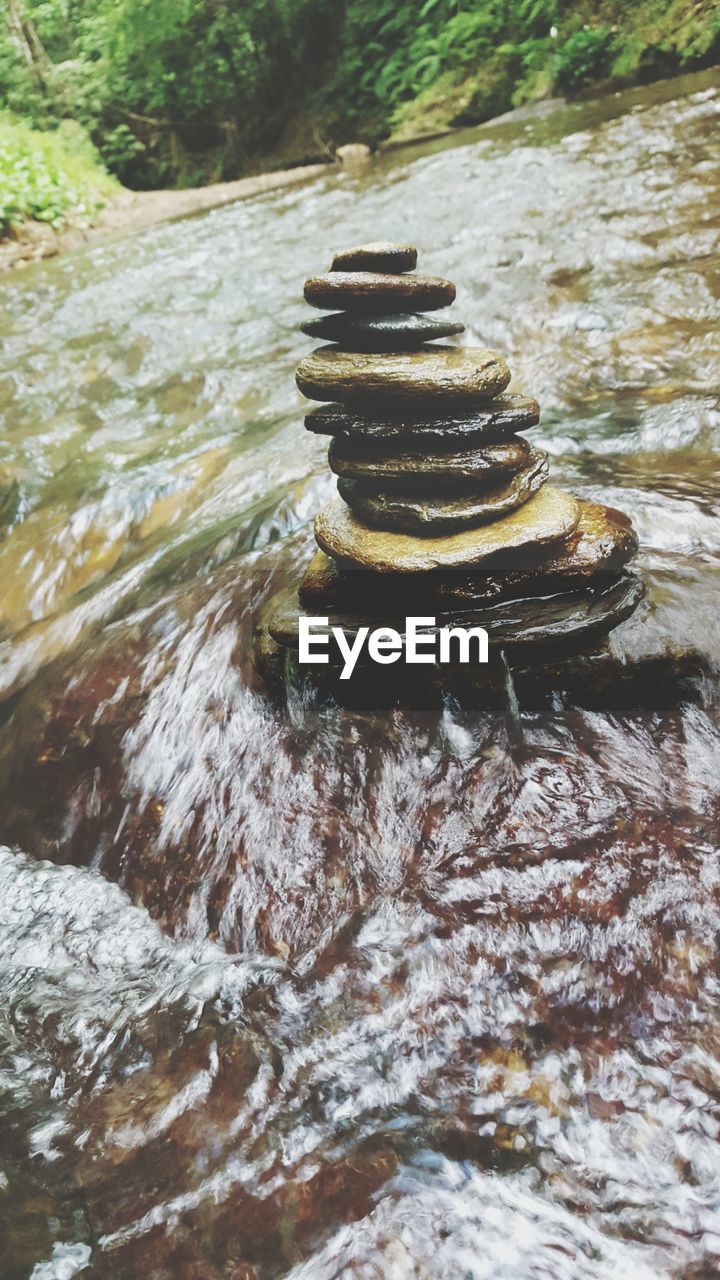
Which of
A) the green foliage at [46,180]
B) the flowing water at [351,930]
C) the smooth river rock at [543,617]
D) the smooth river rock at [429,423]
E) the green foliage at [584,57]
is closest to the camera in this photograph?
the flowing water at [351,930]

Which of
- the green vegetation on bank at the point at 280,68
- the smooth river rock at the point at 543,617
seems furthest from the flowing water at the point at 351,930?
the green vegetation on bank at the point at 280,68

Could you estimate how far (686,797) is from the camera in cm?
260

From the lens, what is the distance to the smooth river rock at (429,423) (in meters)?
3.00

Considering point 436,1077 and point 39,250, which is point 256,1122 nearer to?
point 436,1077

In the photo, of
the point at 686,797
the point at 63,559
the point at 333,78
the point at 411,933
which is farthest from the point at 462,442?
the point at 333,78

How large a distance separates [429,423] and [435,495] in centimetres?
28

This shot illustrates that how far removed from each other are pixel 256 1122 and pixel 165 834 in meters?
1.24

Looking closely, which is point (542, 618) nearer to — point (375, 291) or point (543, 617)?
point (543, 617)

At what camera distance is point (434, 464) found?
302 centimetres

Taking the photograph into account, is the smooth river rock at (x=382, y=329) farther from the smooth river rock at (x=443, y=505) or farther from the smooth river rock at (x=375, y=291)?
the smooth river rock at (x=443, y=505)

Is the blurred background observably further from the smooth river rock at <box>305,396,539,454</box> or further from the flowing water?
the smooth river rock at <box>305,396,539,454</box>

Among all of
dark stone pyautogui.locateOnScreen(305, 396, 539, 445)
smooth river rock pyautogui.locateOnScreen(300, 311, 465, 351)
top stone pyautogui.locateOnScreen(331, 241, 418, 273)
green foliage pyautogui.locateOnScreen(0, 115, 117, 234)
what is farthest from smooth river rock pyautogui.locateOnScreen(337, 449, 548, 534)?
green foliage pyautogui.locateOnScreen(0, 115, 117, 234)

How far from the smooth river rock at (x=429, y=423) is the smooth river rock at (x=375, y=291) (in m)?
0.39

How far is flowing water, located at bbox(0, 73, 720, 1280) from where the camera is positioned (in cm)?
194
